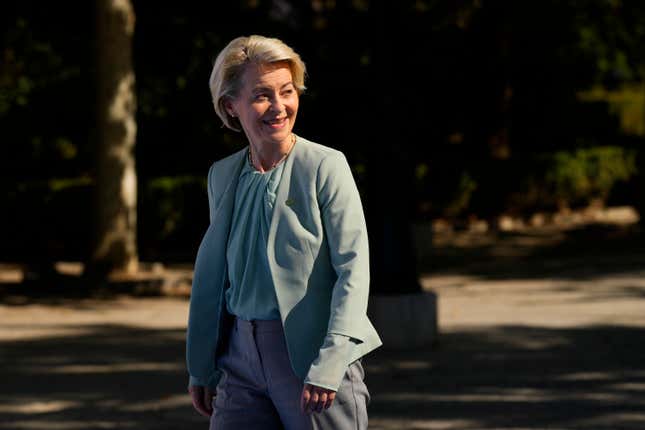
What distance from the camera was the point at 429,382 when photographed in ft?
26.2

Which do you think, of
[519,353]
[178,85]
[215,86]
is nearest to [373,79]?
[519,353]

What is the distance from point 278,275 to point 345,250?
7.5 inches

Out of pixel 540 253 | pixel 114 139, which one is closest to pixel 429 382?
pixel 114 139

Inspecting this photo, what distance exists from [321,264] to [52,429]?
14.0 feet

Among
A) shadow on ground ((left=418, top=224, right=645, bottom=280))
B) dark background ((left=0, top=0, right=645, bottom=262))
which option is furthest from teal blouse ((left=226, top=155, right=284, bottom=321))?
dark background ((left=0, top=0, right=645, bottom=262))

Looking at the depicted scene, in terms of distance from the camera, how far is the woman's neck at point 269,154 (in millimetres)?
3371

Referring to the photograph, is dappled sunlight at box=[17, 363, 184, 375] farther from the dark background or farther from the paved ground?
the dark background

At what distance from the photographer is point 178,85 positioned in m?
20.5

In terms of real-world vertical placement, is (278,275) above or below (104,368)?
above

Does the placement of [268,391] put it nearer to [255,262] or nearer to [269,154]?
[255,262]

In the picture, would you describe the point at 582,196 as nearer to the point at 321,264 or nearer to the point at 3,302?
the point at 3,302

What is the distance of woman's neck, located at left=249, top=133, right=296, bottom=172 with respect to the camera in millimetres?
3371

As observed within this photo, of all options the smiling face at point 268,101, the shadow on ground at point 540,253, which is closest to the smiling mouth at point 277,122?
the smiling face at point 268,101

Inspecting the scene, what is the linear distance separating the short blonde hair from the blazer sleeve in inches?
12.0
